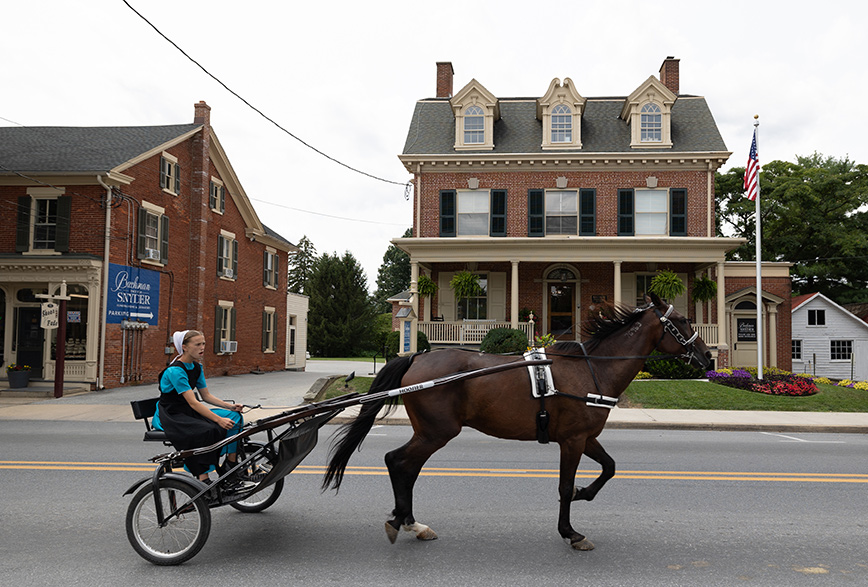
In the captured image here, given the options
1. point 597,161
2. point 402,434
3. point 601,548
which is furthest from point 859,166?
point 601,548

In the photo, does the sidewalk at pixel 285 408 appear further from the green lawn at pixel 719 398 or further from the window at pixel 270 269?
the window at pixel 270 269

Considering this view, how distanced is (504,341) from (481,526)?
16.0 m

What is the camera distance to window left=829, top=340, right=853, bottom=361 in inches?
1470

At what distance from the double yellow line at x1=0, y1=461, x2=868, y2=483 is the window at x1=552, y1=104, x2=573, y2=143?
19.1 m

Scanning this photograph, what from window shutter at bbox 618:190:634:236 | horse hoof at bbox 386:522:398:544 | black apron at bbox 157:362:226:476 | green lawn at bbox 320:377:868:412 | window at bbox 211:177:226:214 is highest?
window at bbox 211:177:226:214

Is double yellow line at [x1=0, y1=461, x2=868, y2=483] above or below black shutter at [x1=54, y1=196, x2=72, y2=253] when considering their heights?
below

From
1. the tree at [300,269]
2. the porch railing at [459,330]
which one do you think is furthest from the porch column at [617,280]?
the tree at [300,269]

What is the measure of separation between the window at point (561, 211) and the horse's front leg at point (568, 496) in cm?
2031

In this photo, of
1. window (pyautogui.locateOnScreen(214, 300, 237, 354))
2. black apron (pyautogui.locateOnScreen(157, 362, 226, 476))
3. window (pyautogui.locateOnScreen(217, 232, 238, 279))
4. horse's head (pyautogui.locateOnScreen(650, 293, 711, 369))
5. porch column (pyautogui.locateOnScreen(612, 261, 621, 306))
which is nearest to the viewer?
black apron (pyautogui.locateOnScreen(157, 362, 226, 476))

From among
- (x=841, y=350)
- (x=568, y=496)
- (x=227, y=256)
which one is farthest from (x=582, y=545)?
(x=841, y=350)

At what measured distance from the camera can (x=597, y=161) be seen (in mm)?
24797

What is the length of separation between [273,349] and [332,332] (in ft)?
79.6

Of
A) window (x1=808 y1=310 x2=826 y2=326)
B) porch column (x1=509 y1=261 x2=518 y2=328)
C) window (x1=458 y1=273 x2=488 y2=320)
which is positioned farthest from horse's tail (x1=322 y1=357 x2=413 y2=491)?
window (x1=808 y1=310 x2=826 y2=326)

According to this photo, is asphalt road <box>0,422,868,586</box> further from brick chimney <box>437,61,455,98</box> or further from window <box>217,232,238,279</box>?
brick chimney <box>437,61,455,98</box>
